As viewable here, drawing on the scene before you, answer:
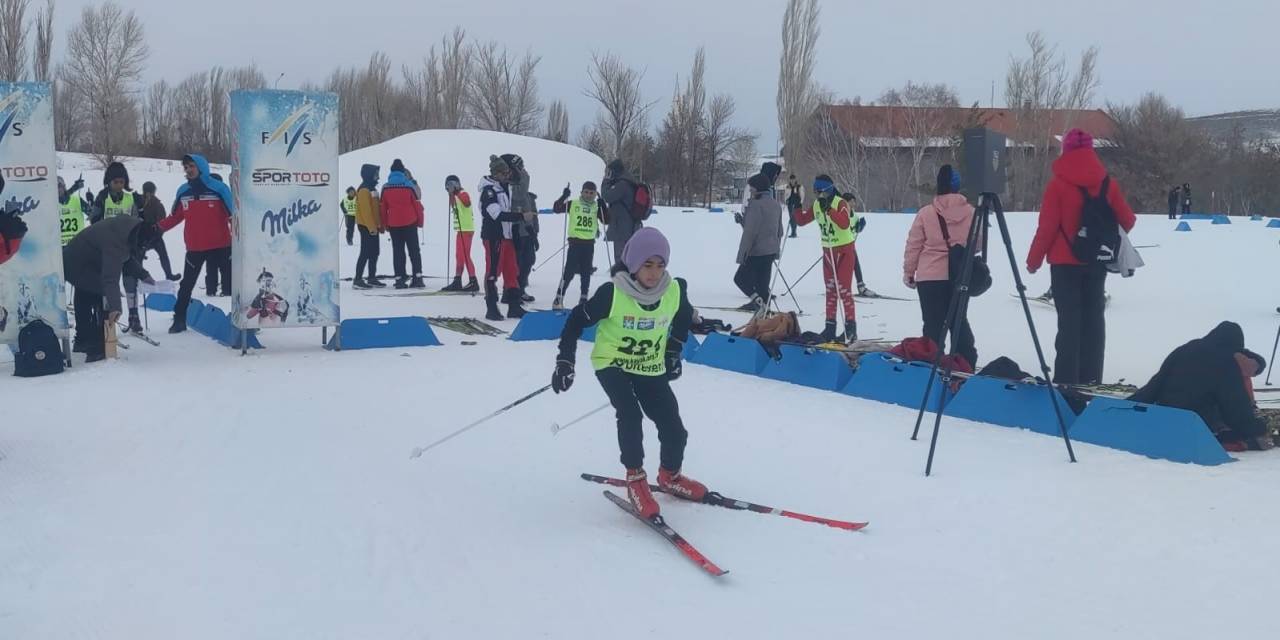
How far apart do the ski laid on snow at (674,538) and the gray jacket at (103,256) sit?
575cm

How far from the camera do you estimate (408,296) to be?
1531 centimetres

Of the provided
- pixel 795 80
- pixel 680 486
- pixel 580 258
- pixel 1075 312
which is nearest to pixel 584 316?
pixel 680 486

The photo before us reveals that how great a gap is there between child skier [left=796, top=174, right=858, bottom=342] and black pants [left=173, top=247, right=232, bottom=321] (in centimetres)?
596

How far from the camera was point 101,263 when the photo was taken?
9266mm

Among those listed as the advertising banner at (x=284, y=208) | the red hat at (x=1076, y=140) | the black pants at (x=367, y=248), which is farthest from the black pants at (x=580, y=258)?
the red hat at (x=1076, y=140)

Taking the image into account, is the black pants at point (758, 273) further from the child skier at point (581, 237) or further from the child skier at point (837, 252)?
the child skier at point (581, 237)

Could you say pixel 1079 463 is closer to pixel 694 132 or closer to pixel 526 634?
pixel 526 634

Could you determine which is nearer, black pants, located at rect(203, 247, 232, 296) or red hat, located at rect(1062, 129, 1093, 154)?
red hat, located at rect(1062, 129, 1093, 154)

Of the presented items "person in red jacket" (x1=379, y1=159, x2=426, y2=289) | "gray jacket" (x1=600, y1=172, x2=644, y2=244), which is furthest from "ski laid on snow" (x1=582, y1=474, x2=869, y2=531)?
"person in red jacket" (x1=379, y1=159, x2=426, y2=289)

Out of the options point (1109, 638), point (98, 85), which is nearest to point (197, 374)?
point (1109, 638)

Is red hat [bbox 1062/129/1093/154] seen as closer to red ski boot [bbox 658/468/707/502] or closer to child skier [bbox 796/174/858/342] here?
child skier [bbox 796/174/858/342]

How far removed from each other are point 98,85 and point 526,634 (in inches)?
2099

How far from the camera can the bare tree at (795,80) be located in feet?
146

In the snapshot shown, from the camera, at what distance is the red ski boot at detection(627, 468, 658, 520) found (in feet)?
16.8
